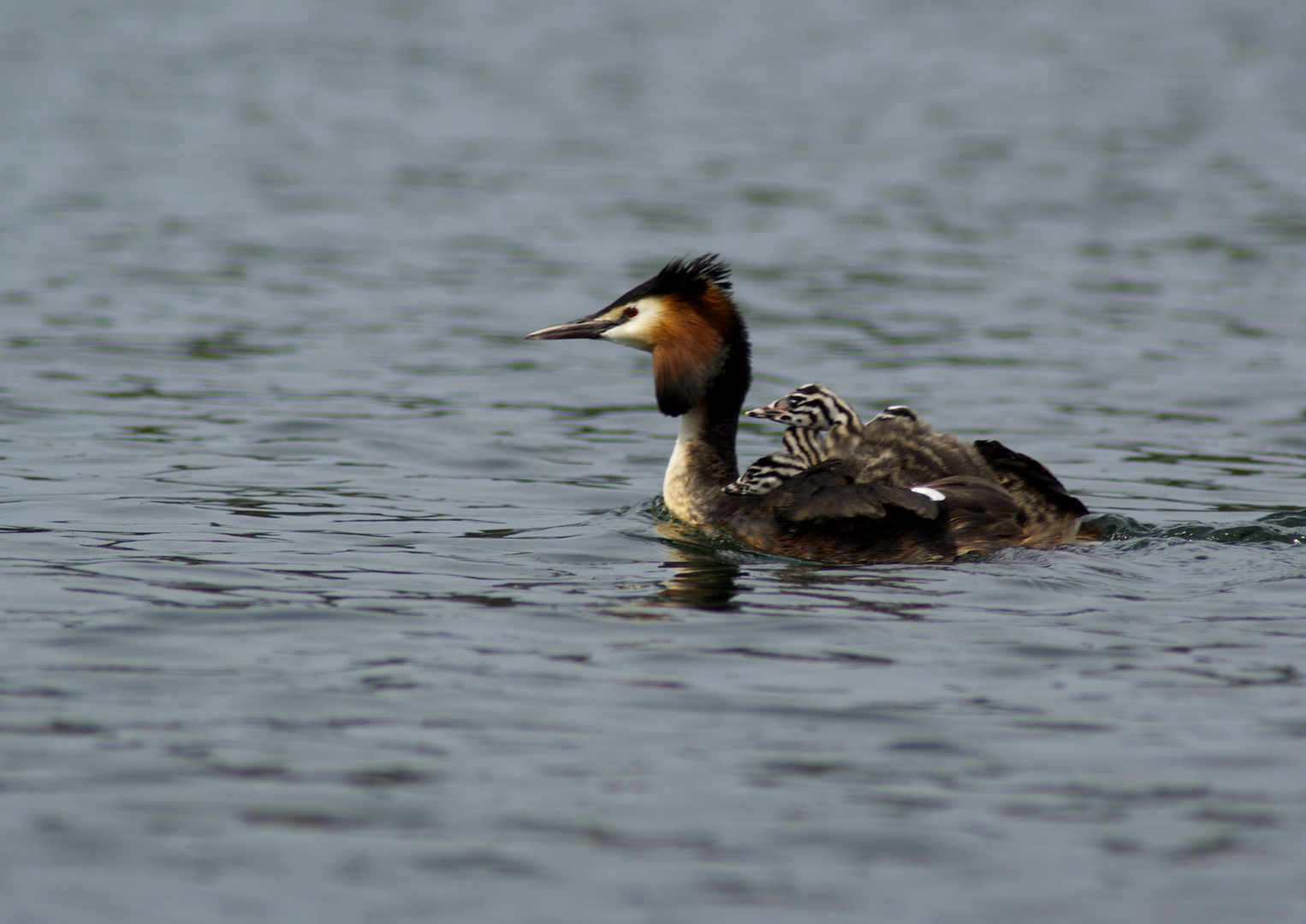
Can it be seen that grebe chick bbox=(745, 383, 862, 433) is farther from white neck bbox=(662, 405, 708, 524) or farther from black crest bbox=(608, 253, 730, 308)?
black crest bbox=(608, 253, 730, 308)

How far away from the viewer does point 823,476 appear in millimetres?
8633

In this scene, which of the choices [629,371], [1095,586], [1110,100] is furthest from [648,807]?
[1110,100]

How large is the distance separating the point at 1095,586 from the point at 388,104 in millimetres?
21873

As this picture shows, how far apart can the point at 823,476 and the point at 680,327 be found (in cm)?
153

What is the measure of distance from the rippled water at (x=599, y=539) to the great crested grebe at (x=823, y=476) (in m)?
0.20

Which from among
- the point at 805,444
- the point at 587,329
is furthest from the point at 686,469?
the point at 587,329

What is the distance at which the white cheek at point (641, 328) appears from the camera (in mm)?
9773

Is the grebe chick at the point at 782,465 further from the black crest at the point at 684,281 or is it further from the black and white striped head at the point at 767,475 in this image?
the black crest at the point at 684,281

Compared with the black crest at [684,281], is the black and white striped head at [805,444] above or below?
below

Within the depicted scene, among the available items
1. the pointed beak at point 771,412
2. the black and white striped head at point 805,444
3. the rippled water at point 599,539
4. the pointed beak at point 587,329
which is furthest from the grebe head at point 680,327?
the rippled water at point 599,539

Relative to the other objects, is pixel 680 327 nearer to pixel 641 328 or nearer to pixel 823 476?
pixel 641 328

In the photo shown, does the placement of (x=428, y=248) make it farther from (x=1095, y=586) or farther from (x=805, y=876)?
(x=805, y=876)

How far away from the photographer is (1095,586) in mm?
7922

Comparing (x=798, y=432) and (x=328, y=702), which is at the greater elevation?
(x=798, y=432)
